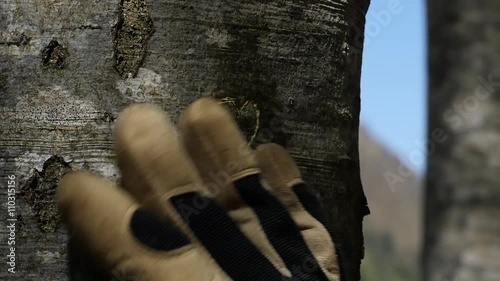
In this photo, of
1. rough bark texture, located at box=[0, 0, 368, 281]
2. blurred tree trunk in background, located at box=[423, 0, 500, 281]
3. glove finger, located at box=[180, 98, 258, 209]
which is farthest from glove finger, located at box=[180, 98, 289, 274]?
blurred tree trunk in background, located at box=[423, 0, 500, 281]

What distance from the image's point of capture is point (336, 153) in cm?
145

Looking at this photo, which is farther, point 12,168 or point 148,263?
point 12,168

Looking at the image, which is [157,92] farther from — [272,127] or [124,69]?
[272,127]

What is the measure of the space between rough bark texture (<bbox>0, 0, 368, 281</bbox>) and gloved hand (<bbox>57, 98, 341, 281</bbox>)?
0.09 m

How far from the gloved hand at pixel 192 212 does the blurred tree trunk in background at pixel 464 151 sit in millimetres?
224

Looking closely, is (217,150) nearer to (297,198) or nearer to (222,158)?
(222,158)

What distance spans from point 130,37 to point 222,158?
24 cm

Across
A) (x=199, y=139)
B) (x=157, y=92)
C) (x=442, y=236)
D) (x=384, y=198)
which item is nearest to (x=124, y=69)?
(x=157, y=92)

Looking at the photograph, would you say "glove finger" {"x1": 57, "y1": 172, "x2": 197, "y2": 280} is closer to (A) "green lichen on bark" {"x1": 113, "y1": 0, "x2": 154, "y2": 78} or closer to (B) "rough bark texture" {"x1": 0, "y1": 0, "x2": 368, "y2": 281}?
(B) "rough bark texture" {"x1": 0, "y1": 0, "x2": 368, "y2": 281}

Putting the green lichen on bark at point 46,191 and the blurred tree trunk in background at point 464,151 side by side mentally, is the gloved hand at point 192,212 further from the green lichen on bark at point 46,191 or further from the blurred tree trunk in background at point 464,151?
the blurred tree trunk in background at point 464,151

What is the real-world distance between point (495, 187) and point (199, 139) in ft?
1.21

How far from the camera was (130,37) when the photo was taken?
4.32 feet

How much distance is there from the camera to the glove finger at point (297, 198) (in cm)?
122

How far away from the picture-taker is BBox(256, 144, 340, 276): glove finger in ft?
4.01
